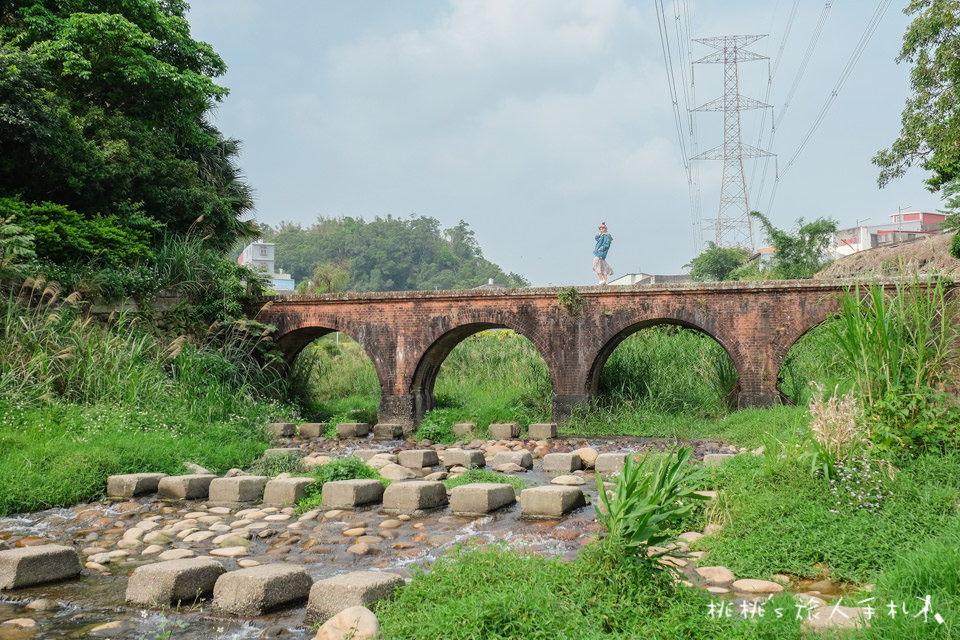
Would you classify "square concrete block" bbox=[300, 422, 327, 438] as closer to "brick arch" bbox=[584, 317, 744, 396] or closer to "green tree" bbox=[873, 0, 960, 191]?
"brick arch" bbox=[584, 317, 744, 396]

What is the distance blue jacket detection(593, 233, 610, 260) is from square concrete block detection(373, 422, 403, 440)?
5.94m

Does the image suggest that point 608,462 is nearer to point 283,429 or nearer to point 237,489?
point 237,489

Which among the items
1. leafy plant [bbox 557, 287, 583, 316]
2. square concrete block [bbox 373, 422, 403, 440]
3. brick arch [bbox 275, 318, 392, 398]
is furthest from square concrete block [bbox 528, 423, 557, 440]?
brick arch [bbox 275, 318, 392, 398]

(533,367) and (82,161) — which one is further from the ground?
(82,161)

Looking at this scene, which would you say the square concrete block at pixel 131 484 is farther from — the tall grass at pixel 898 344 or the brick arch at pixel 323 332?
the brick arch at pixel 323 332

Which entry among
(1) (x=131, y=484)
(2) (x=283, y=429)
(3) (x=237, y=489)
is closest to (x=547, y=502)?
(3) (x=237, y=489)

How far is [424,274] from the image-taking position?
68000 mm

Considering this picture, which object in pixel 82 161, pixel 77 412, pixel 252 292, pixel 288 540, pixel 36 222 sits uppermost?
pixel 82 161

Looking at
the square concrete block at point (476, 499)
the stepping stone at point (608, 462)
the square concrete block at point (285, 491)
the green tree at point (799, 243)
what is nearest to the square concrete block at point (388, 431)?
the stepping stone at point (608, 462)

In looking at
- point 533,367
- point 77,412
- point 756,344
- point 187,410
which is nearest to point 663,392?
point 756,344

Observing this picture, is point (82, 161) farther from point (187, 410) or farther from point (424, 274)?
point (424, 274)

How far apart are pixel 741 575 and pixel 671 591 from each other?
1.08 metres

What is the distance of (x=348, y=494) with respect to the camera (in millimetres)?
7742

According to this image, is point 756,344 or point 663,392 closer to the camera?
point 756,344
